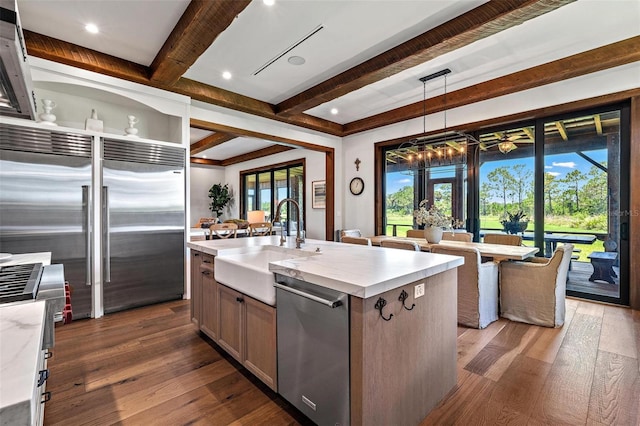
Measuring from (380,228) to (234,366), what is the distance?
418 cm

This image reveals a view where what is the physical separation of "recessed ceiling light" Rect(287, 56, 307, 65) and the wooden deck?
14.5 feet

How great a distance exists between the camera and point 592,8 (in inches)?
103

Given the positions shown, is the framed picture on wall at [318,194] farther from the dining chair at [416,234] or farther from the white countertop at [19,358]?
the white countertop at [19,358]

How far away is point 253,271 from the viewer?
75.7 inches

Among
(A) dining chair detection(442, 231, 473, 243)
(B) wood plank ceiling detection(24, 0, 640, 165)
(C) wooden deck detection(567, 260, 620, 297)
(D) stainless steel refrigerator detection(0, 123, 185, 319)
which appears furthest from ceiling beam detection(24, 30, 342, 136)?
(C) wooden deck detection(567, 260, 620, 297)

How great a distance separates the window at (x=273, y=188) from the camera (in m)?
8.02

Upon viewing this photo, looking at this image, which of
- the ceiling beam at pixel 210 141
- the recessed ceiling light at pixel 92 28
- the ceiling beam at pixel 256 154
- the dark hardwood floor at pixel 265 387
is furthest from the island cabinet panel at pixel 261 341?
the ceiling beam at pixel 256 154

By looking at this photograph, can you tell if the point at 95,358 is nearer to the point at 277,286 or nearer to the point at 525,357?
the point at 277,286

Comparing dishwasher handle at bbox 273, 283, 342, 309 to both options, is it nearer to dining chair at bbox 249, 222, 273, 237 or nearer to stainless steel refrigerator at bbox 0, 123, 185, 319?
stainless steel refrigerator at bbox 0, 123, 185, 319

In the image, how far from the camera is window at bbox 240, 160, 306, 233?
26.3ft

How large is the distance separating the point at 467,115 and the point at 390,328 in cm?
428

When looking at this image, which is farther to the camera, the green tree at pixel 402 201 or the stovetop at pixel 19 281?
the green tree at pixel 402 201

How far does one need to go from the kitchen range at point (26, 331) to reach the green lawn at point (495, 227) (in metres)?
4.92

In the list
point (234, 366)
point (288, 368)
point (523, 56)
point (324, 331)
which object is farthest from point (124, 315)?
point (523, 56)
